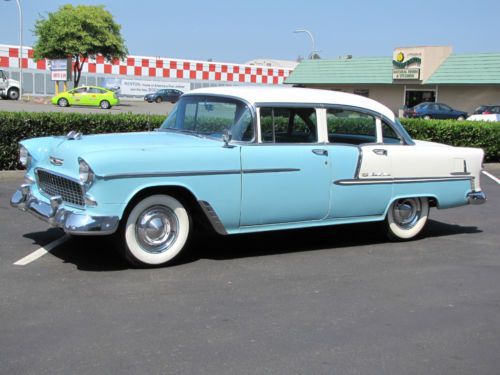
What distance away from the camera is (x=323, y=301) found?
4.75 m

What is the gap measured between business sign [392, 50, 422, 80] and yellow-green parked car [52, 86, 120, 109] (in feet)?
55.0

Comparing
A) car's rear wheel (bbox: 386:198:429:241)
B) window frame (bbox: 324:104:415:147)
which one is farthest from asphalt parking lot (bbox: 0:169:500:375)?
window frame (bbox: 324:104:415:147)

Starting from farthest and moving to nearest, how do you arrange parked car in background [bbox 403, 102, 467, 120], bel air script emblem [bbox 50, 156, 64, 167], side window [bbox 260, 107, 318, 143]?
parked car in background [bbox 403, 102, 467, 120], side window [bbox 260, 107, 318, 143], bel air script emblem [bbox 50, 156, 64, 167]

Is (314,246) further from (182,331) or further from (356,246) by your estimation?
(182,331)

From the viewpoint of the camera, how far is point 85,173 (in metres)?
5.06

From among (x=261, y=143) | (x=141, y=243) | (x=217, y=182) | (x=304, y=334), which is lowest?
(x=304, y=334)

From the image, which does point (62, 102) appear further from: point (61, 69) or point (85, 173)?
point (85, 173)

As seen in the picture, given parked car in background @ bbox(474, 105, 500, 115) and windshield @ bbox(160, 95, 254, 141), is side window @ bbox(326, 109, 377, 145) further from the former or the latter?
parked car in background @ bbox(474, 105, 500, 115)

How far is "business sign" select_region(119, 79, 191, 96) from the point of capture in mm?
43938

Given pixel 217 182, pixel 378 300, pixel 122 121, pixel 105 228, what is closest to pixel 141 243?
pixel 105 228

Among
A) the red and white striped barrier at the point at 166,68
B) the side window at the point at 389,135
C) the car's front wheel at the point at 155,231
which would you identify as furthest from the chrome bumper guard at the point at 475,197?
the red and white striped barrier at the point at 166,68

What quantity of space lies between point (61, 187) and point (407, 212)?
12.3 ft

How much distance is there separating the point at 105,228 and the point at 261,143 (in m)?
1.69

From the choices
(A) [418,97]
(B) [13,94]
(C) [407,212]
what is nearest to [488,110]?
(A) [418,97]
